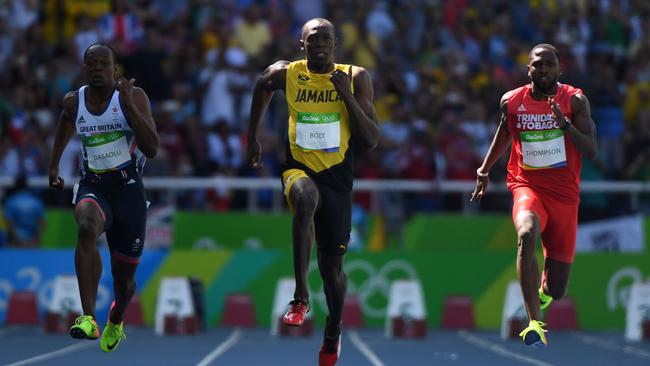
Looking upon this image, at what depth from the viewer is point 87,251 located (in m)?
11.3

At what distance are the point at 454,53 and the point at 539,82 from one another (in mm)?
11519

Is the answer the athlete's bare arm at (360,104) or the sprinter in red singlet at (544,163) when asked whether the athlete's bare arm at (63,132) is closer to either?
the athlete's bare arm at (360,104)

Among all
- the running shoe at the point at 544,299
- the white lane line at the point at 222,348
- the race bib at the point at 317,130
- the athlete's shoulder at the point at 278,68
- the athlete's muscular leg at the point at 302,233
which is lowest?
the white lane line at the point at 222,348

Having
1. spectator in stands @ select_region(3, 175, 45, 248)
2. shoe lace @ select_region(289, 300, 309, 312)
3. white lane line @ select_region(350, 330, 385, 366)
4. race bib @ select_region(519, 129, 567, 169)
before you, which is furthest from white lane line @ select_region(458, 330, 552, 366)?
spectator in stands @ select_region(3, 175, 45, 248)

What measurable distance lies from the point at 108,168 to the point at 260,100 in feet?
4.37

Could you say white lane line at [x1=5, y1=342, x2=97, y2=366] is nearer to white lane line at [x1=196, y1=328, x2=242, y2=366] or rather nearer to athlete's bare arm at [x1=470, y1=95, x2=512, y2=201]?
white lane line at [x1=196, y1=328, x2=242, y2=366]

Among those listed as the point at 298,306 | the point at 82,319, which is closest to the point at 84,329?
the point at 82,319

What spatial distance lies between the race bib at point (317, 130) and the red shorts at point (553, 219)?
1.78 m

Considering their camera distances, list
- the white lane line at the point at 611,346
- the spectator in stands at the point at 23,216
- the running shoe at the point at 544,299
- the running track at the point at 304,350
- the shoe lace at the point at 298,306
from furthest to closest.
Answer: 1. the spectator in stands at the point at 23,216
2. the white lane line at the point at 611,346
3. the running track at the point at 304,350
4. the running shoe at the point at 544,299
5. the shoe lace at the point at 298,306

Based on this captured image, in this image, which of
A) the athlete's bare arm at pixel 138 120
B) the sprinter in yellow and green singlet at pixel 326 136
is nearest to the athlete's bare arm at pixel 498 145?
the sprinter in yellow and green singlet at pixel 326 136

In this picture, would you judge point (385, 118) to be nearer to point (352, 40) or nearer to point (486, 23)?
point (352, 40)

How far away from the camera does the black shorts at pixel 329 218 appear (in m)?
11.3

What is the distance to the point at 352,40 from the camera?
23.2 m

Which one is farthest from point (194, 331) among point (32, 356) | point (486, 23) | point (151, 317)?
point (486, 23)
